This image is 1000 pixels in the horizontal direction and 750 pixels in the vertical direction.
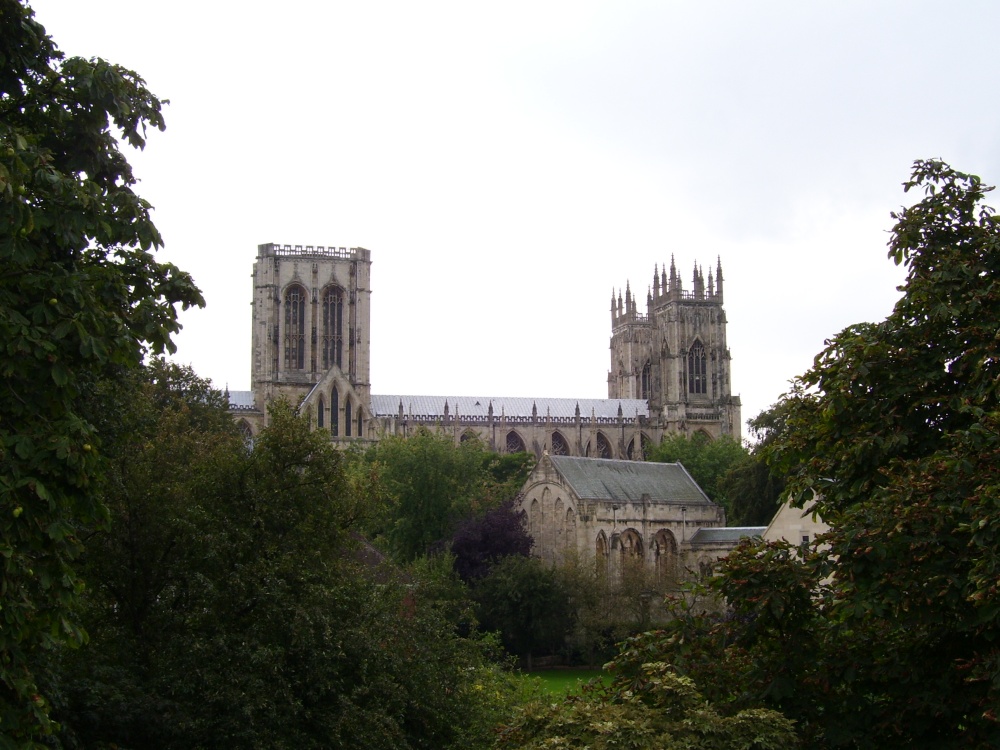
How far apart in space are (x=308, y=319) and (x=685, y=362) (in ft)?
113

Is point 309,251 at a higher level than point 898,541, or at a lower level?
higher

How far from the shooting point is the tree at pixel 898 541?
38.9 feet

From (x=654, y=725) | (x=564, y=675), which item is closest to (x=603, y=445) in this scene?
(x=564, y=675)

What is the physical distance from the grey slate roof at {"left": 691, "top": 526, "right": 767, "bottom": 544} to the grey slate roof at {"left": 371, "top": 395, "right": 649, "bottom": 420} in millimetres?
41800

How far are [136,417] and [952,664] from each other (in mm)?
12052

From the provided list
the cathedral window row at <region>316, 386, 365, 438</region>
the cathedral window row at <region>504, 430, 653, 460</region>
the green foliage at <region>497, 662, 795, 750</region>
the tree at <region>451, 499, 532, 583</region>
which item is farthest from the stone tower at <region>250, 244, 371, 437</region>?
the green foliage at <region>497, 662, 795, 750</region>

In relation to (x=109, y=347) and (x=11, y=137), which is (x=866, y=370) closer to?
(x=109, y=347)

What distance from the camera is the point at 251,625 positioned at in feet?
62.0

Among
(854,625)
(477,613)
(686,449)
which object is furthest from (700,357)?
(854,625)

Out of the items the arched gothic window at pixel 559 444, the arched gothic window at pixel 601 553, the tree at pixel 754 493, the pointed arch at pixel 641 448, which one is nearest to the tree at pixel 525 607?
the arched gothic window at pixel 601 553

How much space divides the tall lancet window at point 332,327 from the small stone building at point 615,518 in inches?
1383

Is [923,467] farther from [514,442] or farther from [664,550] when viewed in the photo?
[514,442]

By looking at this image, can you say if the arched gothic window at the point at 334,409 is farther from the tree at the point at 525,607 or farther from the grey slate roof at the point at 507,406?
the tree at the point at 525,607

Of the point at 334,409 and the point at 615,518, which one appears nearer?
the point at 615,518
